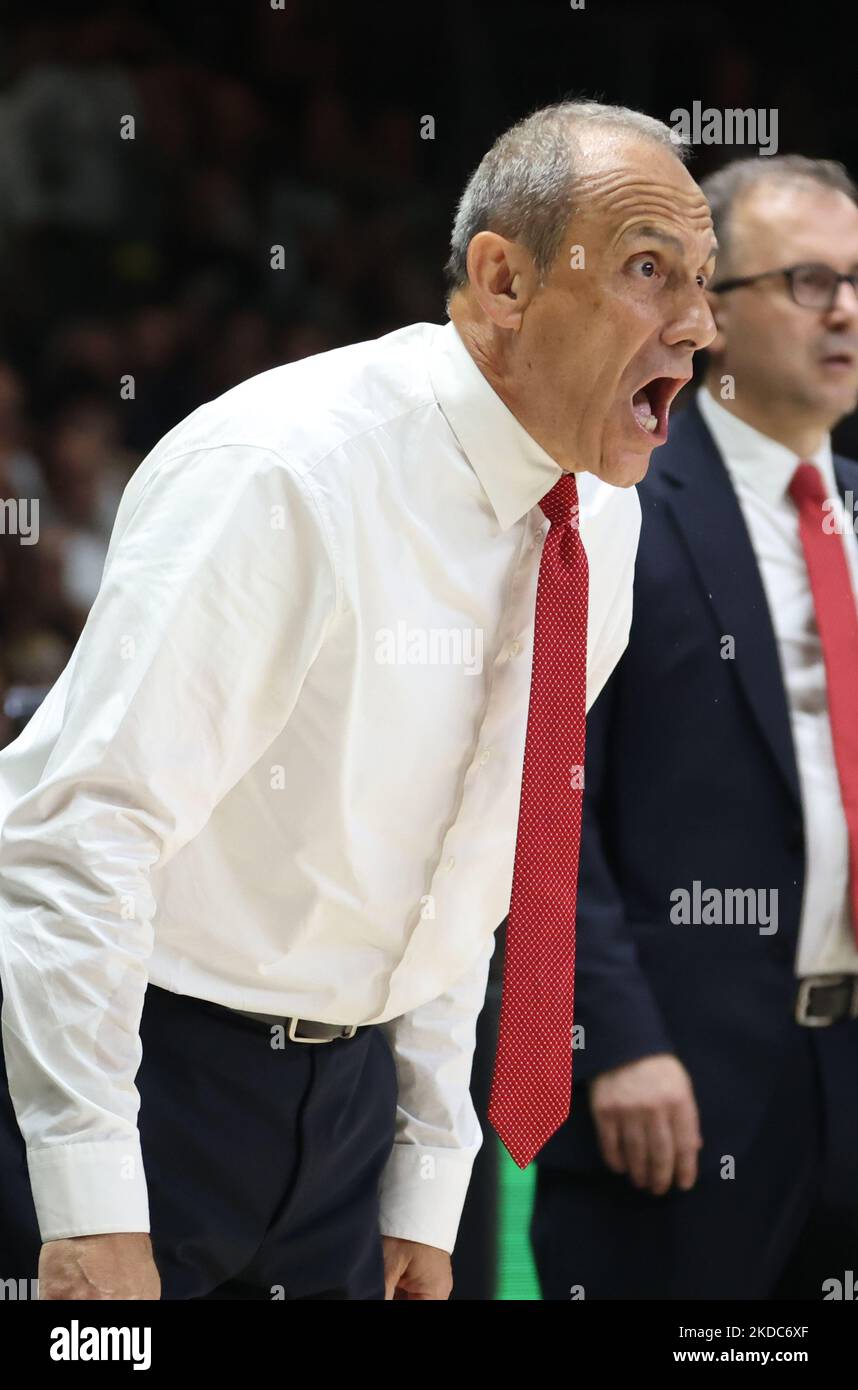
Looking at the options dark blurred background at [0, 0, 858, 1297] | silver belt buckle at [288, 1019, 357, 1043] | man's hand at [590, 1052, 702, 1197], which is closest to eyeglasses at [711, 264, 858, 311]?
dark blurred background at [0, 0, 858, 1297]

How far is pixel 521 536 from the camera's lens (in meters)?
1.25

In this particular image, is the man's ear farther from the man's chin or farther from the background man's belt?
the background man's belt

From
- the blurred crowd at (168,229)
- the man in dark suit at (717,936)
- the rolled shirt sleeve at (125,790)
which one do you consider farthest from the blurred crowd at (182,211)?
the rolled shirt sleeve at (125,790)

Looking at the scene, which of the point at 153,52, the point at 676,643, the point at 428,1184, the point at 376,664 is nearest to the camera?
the point at 376,664

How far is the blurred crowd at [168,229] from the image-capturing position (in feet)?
7.74

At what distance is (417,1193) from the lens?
4.46ft

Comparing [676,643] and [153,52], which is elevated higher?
[153,52]

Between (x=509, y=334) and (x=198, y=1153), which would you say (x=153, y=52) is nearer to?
(x=509, y=334)

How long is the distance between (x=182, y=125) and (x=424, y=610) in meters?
1.55

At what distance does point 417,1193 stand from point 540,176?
0.79 metres

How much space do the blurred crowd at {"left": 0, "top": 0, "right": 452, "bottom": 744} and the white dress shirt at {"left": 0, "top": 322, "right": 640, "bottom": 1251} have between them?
1.12 metres

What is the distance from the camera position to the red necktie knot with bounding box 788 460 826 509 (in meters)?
1.74

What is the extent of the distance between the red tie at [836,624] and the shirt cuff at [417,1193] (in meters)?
0.52

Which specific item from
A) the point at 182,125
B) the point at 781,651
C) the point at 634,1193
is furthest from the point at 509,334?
the point at 182,125
